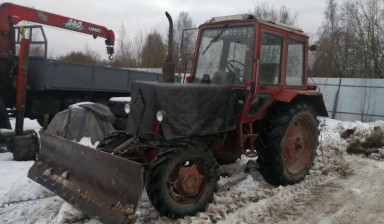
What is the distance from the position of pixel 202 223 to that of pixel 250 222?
57 cm

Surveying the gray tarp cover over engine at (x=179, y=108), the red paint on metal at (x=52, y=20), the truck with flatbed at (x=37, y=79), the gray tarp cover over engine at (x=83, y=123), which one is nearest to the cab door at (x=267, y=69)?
the gray tarp cover over engine at (x=179, y=108)

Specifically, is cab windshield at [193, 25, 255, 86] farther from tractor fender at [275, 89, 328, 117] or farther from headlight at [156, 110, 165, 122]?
headlight at [156, 110, 165, 122]

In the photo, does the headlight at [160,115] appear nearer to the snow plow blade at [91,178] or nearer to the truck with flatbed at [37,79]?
the snow plow blade at [91,178]

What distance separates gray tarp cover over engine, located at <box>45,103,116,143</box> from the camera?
8.03 m

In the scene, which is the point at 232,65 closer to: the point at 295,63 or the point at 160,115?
the point at 295,63

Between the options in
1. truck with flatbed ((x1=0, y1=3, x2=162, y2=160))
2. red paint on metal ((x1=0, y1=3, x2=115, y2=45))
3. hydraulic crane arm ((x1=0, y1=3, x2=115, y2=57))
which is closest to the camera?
truck with flatbed ((x1=0, y1=3, x2=162, y2=160))

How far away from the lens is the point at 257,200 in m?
5.07

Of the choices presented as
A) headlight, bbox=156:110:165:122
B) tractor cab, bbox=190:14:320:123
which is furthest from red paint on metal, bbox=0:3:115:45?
headlight, bbox=156:110:165:122

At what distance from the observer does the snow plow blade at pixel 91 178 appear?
3.95 meters

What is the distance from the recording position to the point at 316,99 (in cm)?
648

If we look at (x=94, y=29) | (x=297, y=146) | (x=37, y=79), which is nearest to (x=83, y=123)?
(x=37, y=79)

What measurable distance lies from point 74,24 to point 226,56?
7.03m

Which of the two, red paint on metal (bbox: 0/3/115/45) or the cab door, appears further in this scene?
red paint on metal (bbox: 0/3/115/45)

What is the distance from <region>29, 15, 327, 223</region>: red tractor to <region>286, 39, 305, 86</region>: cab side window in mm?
16
